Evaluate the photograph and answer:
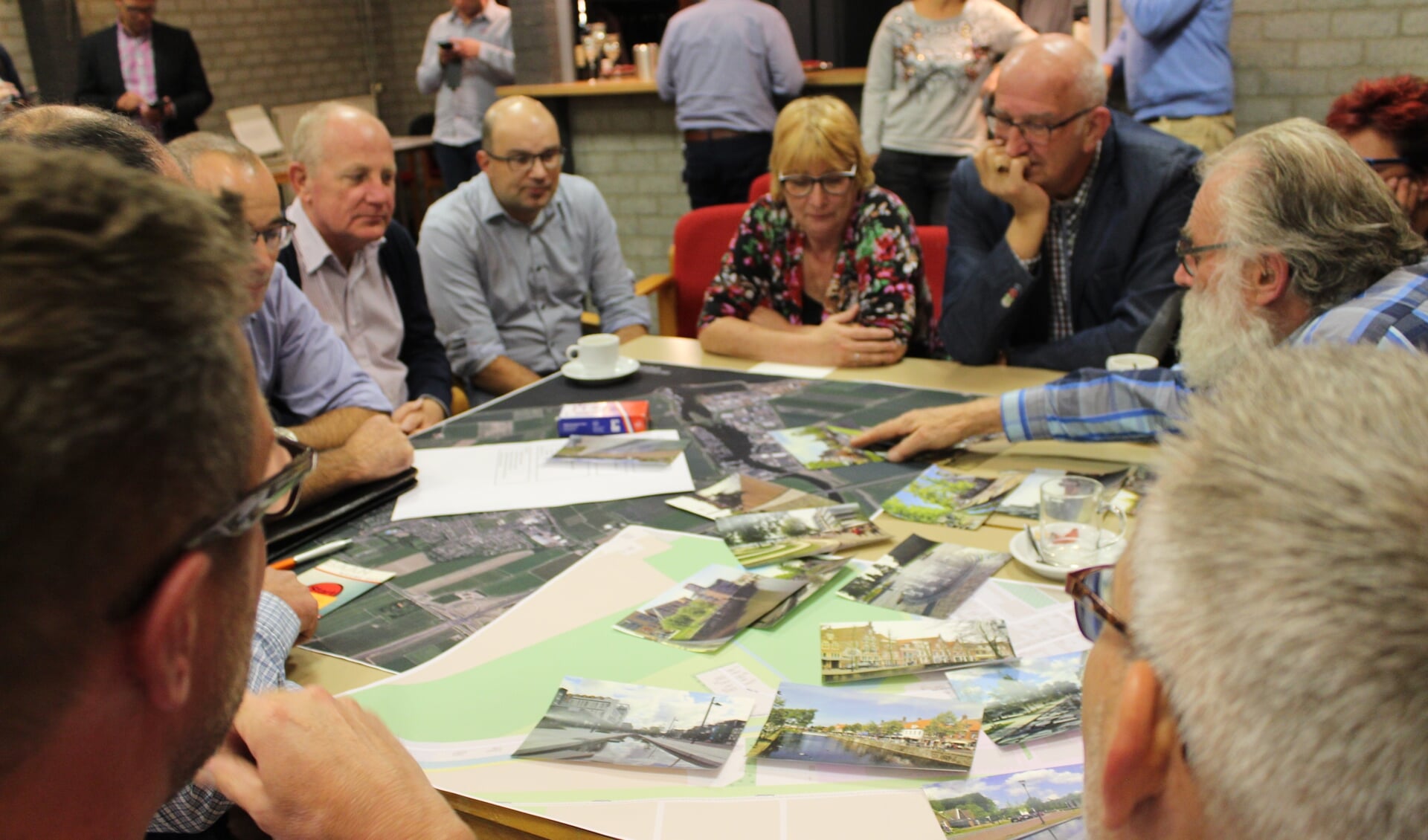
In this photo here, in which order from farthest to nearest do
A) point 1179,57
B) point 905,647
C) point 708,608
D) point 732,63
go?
point 732,63
point 1179,57
point 708,608
point 905,647

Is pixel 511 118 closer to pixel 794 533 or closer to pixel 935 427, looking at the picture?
pixel 935 427

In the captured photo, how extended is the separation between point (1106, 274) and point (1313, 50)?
2.84 m

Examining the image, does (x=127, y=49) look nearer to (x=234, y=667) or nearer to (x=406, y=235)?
(x=406, y=235)

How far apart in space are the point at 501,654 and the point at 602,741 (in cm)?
26

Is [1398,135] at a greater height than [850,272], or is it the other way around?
[1398,135]

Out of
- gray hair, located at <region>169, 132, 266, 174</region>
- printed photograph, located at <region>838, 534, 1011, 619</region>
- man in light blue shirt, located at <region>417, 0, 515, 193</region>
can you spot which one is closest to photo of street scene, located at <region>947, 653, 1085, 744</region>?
printed photograph, located at <region>838, 534, 1011, 619</region>

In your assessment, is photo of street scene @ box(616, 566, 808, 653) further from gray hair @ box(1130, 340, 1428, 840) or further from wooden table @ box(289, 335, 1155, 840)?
gray hair @ box(1130, 340, 1428, 840)

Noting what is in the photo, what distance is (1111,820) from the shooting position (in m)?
0.74

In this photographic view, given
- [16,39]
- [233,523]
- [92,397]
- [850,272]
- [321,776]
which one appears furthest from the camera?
[16,39]

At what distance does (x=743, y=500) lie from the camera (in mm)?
1859

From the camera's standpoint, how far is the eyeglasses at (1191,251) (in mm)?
1812

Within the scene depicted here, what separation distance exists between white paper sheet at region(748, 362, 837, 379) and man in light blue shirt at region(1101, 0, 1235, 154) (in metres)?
2.64

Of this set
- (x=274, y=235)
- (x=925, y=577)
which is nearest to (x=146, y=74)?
(x=274, y=235)

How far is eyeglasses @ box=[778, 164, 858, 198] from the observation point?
2.87 metres
